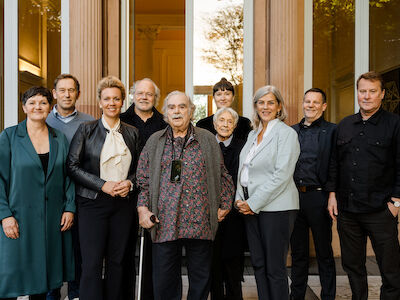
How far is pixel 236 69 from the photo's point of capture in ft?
20.7

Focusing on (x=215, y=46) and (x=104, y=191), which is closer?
(x=104, y=191)

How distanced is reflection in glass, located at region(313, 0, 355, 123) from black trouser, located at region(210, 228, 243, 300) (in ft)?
10.9

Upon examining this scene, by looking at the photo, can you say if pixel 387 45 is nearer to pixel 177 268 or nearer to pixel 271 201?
pixel 271 201

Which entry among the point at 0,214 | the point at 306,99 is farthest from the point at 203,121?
the point at 0,214

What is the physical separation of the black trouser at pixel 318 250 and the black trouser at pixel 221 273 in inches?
27.4

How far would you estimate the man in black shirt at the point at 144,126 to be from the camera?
3.40m

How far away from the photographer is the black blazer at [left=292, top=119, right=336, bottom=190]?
355cm

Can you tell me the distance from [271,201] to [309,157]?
963 mm

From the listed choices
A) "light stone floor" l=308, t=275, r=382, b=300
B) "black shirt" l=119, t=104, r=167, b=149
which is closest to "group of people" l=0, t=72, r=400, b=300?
"black shirt" l=119, t=104, r=167, b=149

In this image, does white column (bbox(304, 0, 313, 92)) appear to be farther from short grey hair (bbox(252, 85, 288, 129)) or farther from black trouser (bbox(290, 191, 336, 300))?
short grey hair (bbox(252, 85, 288, 129))

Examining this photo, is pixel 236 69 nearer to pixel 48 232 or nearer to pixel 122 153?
pixel 122 153

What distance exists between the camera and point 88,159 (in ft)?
10.4

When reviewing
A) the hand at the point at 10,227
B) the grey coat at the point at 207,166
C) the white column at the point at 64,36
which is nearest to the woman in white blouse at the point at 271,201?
the grey coat at the point at 207,166

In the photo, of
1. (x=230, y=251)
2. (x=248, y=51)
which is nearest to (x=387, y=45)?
(x=248, y=51)
